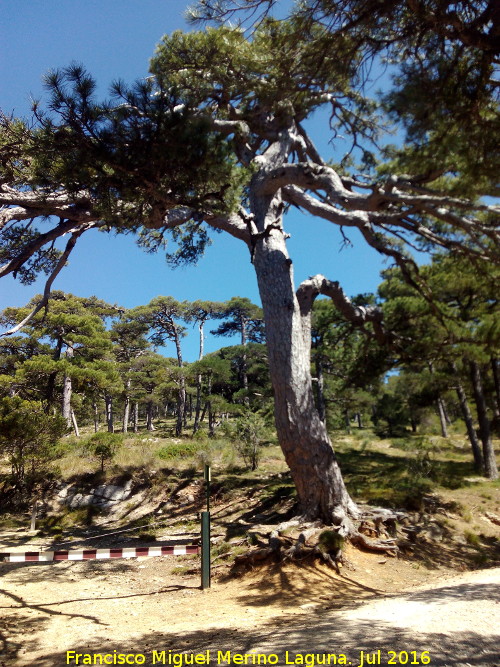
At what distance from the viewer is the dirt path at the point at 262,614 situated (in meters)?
2.61

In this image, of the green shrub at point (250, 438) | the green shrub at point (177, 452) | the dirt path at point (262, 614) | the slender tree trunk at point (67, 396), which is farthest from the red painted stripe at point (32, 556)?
the slender tree trunk at point (67, 396)

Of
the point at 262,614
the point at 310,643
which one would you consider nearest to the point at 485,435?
the point at 262,614

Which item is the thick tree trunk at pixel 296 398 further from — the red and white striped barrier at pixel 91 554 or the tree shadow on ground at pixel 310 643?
the tree shadow on ground at pixel 310 643

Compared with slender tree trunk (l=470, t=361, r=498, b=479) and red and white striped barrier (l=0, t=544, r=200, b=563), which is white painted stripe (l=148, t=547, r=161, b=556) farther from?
slender tree trunk (l=470, t=361, r=498, b=479)

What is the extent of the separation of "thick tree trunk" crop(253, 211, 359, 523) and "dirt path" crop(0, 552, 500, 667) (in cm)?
88

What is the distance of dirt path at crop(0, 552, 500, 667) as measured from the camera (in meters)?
2.61

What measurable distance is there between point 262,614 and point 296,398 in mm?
2940

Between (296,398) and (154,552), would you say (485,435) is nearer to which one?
(296,398)

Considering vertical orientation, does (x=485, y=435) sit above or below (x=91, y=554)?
above

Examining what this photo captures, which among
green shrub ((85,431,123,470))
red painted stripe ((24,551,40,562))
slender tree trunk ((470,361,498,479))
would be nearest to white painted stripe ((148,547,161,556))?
red painted stripe ((24,551,40,562))

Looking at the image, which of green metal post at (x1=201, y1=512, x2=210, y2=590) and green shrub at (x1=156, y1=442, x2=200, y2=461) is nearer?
green metal post at (x1=201, y1=512, x2=210, y2=590)

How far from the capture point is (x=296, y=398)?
619 cm

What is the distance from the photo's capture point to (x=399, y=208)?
680 cm

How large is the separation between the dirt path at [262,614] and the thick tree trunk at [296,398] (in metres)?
0.88
